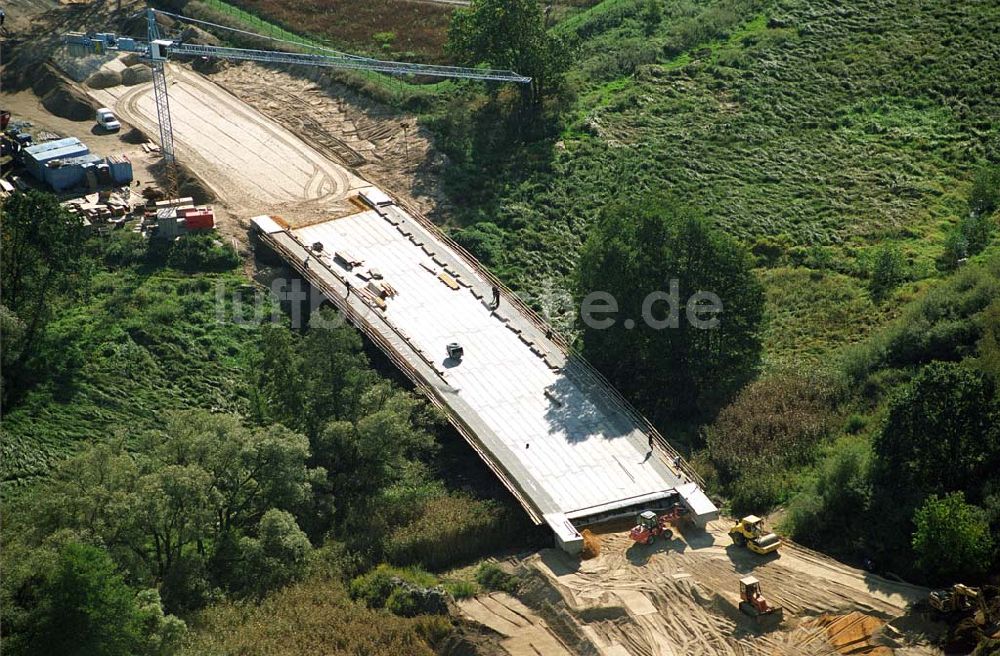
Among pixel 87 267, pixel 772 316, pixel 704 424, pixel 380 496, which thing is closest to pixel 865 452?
pixel 704 424

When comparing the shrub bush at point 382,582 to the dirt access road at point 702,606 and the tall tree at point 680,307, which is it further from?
the tall tree at point 680,307

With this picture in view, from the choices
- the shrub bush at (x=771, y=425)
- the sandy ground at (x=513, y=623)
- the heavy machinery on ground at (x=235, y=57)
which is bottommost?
the sandy ground at (x=513, y=623)

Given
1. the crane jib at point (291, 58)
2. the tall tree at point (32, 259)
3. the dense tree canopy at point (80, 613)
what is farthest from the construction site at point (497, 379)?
the dense tree canopy at point (80, 613)

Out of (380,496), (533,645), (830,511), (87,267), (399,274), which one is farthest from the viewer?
(399,274)

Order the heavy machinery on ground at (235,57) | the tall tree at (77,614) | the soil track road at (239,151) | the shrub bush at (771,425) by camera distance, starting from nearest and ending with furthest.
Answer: the tall tree at (77,614) → the shrub bush at (771,425) → the soil track road at (239,151) → the heavy machinery on ground at (235,57)

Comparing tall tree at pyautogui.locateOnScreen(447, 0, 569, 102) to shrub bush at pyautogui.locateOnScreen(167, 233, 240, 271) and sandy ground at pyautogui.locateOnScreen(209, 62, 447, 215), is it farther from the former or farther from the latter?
shrub bush at pyautogui.locateOnScreen(167, 233, 240, 271)

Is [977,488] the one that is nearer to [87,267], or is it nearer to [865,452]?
[865,452]

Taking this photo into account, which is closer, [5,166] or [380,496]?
[380,496]
